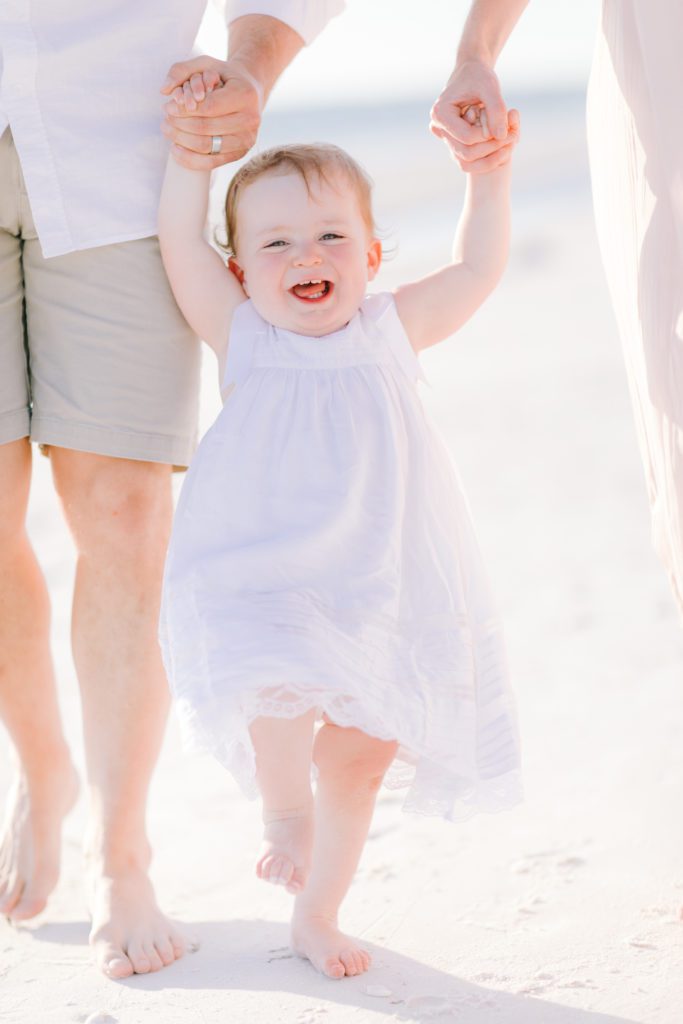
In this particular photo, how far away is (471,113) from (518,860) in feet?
4.88

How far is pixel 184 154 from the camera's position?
2.46 m

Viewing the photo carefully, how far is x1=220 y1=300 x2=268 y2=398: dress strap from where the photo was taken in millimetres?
2410

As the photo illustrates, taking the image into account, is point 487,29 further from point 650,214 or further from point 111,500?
point 111,500

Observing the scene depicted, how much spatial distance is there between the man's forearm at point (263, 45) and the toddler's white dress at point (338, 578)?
494 mm

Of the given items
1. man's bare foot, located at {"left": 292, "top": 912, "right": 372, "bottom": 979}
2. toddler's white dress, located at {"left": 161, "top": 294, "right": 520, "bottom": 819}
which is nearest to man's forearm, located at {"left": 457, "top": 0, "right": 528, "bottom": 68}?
toddler's white dress, located at {"left": 161, "top": 294, "right": 520, "bottom": 819}

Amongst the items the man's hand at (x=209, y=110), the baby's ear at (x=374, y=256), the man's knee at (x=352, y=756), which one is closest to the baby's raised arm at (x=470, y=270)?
the baby's ear at (x=374, y=256)

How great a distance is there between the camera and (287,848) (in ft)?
7.18

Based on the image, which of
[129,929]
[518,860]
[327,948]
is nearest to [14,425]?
[129,929]

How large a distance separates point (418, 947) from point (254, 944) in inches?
11.9

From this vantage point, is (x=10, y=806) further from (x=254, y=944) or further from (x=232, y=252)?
(x=232, y=252)

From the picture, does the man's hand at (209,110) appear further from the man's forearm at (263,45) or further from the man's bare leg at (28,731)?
the man's bare leg at (28,731)

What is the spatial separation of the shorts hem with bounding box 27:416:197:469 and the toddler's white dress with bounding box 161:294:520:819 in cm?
27

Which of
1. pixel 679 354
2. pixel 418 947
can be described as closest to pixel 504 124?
pixel 679 354

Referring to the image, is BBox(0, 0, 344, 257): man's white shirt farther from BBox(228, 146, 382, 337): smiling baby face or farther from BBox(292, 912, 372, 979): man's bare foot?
BBox(292, 912, 372, 979): man's bare foot
